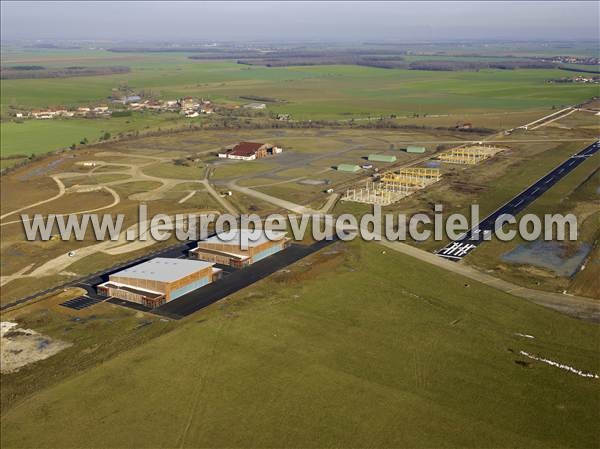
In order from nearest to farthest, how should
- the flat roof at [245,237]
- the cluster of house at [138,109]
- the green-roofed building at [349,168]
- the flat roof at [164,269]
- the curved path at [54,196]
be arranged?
the flat roof at [164,269] < the flat roof at [245,237] < the curved path at [54,196] < the green-roofed building at [349,168] < the cluster of house at [138,109]

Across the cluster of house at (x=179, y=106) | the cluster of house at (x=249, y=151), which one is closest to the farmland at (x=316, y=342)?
the cluster of house at (x=249, y=151)

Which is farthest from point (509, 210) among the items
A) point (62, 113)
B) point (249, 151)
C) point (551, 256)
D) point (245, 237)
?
point (62, 113)

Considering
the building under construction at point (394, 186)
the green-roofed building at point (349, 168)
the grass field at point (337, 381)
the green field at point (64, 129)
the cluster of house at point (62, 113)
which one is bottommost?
the grass field at point (337, 381)

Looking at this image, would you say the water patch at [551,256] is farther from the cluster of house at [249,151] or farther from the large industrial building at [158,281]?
the cluster of house at [249,151]

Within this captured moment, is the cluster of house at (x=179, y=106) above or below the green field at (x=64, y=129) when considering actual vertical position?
above

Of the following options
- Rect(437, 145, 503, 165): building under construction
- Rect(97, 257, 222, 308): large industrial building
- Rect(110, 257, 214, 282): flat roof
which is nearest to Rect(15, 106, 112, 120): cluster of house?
Rect(437, 145, 503, 165): building under construction

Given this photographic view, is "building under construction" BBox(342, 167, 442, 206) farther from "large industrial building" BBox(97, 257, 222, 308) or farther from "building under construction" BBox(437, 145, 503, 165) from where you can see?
"large industrial building" BBox(97, 257, 222, 308)
